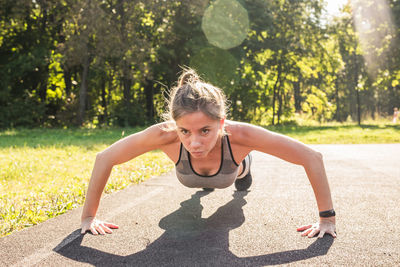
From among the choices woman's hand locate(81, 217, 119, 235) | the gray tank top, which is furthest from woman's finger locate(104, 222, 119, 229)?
the gray tank top

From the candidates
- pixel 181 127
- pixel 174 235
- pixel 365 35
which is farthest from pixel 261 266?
pixel 365 35

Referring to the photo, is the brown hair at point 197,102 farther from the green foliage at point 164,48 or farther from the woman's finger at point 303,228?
the green foliage at point 164,48

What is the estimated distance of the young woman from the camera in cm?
291

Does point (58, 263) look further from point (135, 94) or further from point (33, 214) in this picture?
point (135, 94)

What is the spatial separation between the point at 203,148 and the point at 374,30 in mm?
24386

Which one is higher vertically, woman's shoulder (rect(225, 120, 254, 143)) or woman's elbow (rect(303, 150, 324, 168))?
woman's shoulder (rect(225, 120, 254, 143))

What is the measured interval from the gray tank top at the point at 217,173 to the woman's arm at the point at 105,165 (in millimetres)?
373

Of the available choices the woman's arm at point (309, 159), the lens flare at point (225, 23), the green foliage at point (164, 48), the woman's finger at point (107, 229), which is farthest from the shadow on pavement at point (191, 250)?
the lens flare at point (225, 23)

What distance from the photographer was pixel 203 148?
2.94m

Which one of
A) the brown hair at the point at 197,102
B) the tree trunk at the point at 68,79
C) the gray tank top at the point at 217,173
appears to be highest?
the tree trunk at the point at 68,79

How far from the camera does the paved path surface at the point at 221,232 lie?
261 centimetres

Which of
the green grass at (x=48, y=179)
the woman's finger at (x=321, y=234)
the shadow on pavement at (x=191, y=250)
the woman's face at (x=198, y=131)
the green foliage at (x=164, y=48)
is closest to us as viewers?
the shadow on pavement at (x=191, y=250)

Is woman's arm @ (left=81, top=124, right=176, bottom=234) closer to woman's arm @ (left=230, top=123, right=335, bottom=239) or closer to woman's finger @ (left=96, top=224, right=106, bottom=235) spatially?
woman's finger @ (left=96, top=224, right=106, bottom=235)

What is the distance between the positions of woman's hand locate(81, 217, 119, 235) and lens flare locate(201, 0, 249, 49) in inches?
776
